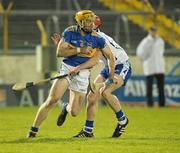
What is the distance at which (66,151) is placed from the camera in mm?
11172

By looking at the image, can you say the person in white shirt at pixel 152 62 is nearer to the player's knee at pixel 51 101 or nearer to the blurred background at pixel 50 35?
the blurred background at pixel 50 35

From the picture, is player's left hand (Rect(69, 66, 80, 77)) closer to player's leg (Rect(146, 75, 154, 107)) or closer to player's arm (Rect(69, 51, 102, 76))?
player's arm (Rect(69, 51, 102, 76))

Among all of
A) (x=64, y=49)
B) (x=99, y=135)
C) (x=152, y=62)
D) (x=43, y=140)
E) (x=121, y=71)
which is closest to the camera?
(x=43, y=140)

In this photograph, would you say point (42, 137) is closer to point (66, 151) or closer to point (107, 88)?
point (107, 88)

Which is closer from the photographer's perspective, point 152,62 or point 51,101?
point 51,101

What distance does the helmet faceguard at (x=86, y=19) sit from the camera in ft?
42.5

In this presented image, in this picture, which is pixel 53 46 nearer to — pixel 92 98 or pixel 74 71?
pixel 92 98

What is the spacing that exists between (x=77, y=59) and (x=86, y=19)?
800mm

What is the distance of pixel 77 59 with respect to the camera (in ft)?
44.1

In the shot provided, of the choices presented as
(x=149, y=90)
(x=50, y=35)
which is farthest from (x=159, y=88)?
(x=50, y=35)

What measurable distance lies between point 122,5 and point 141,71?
4621mm

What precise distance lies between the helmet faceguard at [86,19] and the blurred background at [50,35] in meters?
10.9

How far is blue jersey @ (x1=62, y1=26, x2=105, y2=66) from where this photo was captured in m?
13.2

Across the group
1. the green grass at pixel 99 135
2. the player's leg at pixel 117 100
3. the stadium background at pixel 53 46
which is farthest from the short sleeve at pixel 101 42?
the stadium background at pixel 53 46
